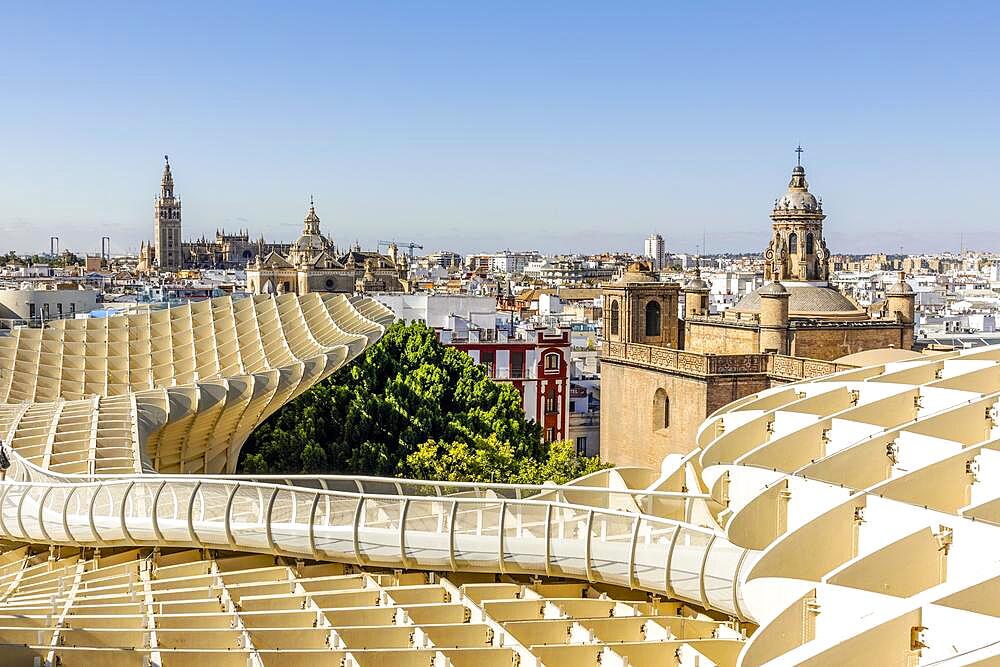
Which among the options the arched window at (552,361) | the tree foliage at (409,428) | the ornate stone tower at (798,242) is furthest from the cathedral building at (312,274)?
the tree foliage at (409,428)

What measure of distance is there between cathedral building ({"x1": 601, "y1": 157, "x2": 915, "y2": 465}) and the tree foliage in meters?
5.11

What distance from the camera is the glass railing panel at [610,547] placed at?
14.3 m

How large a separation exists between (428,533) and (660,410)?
86.9 ft

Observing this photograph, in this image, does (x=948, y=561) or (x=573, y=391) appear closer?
(x=948, y=561)

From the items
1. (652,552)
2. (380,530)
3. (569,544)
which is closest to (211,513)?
(380,530)

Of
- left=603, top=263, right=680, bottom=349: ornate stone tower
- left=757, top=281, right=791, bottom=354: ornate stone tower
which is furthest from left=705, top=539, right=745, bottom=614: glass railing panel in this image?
left=603, top=263, right=680, bottom=349: ornate stone tower

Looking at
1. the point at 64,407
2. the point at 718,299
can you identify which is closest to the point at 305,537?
the point at 64,407

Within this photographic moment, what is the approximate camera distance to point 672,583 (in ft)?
44.9

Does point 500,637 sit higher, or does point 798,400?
point 798,400

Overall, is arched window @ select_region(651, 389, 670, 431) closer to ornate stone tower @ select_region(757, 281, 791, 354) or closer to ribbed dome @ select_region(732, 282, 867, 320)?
ornate stone tower @ select_region(757, 281, 791, 354)

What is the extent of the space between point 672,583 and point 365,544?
3926 millimetres

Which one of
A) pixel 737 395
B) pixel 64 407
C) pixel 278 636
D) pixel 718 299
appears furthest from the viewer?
pixel 718 299

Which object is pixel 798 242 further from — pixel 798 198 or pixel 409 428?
pixel 409 428

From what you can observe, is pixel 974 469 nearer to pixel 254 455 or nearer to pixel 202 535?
pixel 202 535
